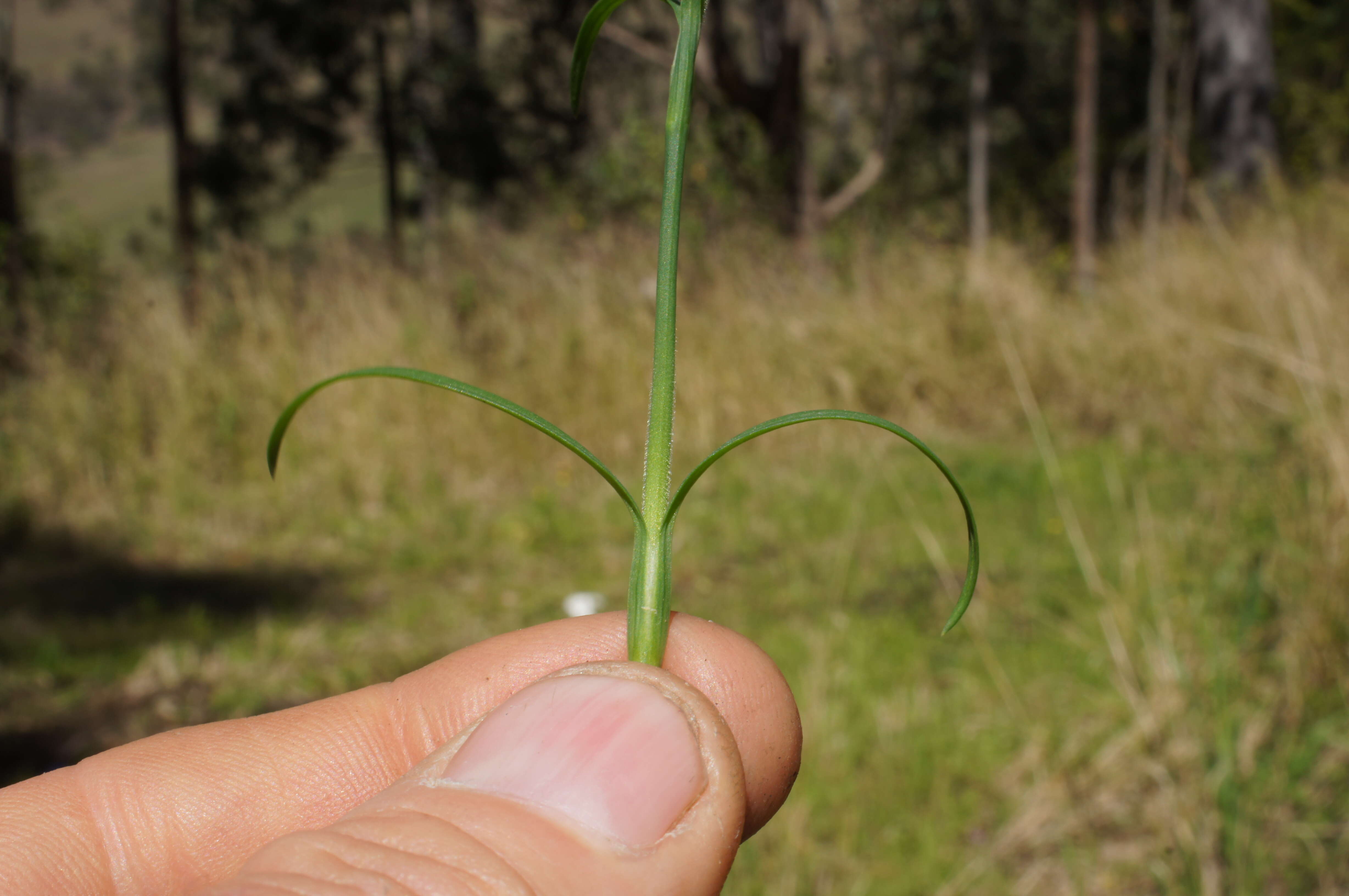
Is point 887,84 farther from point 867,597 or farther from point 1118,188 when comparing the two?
point 867,597

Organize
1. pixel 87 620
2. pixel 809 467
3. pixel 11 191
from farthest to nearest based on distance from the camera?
pixel 11 191 < pixel 809 467 < pixel 87 620

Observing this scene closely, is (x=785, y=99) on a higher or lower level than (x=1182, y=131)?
higher

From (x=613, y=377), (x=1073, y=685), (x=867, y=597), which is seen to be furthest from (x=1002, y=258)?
(x=1073, y=685)

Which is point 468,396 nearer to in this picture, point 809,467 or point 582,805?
point 582,805

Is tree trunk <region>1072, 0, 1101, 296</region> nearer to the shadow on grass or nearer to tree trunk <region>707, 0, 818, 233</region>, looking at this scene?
tree trunk <region>707, 0, 818, 233</region>

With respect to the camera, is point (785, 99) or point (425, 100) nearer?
point (785, 99)

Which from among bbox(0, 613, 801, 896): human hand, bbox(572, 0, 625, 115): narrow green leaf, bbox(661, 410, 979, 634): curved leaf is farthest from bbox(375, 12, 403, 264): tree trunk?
bbox(661, 410, 979, 634): curved leaf

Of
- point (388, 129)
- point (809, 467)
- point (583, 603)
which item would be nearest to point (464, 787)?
point (583, 603)

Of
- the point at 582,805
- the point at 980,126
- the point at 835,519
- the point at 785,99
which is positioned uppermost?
the point at 785,99
